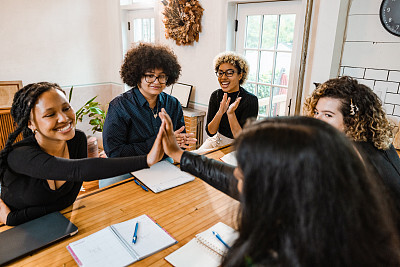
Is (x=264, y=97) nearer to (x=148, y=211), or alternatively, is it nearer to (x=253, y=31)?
(x=253, y=31)

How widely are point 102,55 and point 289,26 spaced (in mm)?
3448

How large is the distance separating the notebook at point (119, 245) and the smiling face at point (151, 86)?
106 centimetres

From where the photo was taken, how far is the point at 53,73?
4598 mm

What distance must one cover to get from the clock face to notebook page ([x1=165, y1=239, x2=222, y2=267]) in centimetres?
227

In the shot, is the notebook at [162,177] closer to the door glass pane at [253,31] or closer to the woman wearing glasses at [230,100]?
the woman wearing glasses at [230,100]

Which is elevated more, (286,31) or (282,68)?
(286,31)

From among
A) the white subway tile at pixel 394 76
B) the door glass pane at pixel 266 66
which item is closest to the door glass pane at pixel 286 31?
the door glass pane at pixel 266 66

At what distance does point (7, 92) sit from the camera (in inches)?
163

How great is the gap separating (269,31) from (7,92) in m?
3.71

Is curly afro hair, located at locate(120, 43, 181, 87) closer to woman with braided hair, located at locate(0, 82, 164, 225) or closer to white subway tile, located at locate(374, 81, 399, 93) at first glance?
woman with braided hair, located at locate(0, 82, 164, 225)

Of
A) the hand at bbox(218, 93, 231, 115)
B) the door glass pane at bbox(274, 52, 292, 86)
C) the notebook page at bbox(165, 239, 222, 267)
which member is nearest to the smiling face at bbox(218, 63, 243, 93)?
the hand at bbox(218, 93, 231, 115)

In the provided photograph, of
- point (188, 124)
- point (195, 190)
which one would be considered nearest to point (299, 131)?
point (195, 190)

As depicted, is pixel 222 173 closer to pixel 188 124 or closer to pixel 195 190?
pixel 195 190

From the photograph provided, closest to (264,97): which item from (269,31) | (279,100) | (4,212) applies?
(279,100)
